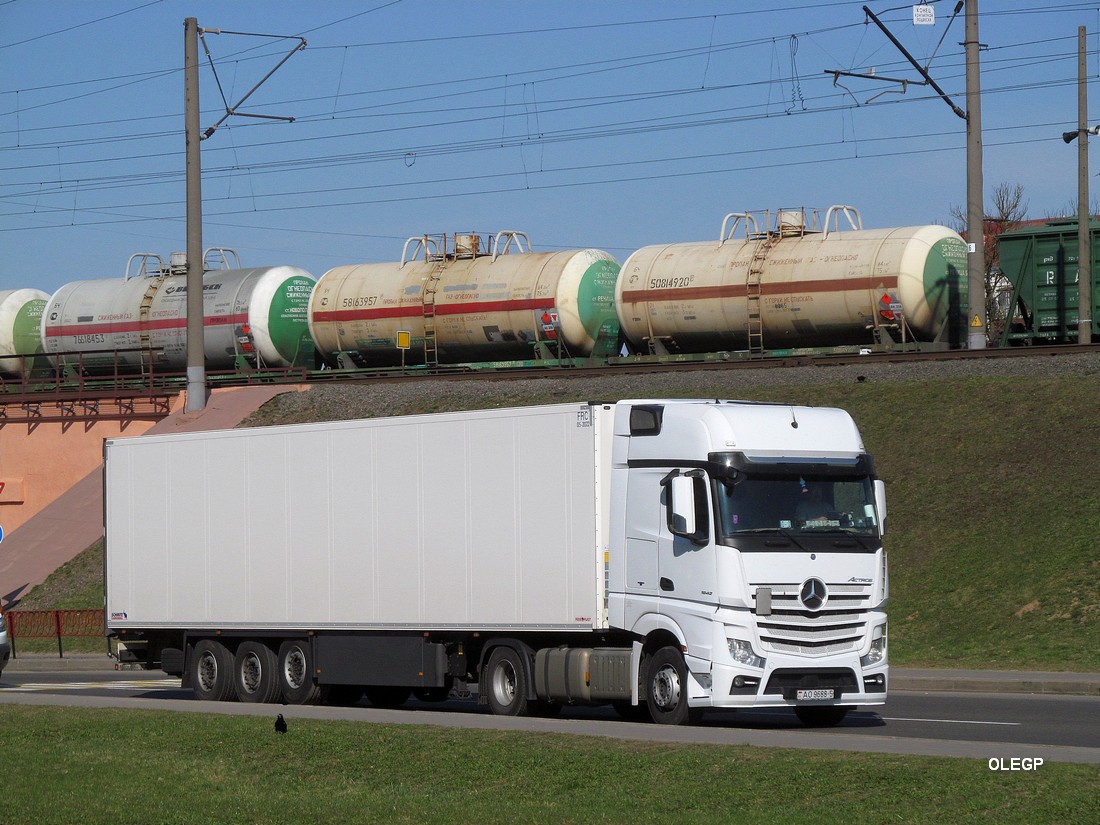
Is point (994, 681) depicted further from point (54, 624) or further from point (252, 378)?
point (252, 378)

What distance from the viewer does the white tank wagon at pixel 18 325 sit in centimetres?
4962

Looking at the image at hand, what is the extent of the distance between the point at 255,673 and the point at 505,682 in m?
4.09

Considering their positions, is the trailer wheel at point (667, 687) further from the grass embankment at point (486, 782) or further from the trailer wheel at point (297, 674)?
the trailer wheel at point (297, 674)

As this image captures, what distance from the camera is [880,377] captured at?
32.0 m

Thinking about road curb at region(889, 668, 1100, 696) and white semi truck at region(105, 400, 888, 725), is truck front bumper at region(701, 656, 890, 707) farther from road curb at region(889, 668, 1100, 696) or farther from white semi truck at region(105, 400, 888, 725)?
road curb at region(889, 668, 1100, 696)

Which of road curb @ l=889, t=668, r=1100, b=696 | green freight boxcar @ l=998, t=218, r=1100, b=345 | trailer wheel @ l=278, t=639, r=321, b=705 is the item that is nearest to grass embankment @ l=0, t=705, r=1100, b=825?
trailer wheel @ l=278, t=639, r=321, b=705

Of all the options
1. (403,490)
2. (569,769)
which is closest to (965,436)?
(403,490)

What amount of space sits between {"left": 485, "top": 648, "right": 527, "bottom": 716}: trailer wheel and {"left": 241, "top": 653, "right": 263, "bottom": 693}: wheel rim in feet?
12.4

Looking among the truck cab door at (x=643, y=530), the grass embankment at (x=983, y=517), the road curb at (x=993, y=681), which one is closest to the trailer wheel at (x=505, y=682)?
the truck cab door at (x=643, y=530)

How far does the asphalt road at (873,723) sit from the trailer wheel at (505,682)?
0.85ft

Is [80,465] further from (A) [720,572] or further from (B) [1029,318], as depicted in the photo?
(A) [720,572]

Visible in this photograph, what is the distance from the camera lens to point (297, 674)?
1897 centimetres

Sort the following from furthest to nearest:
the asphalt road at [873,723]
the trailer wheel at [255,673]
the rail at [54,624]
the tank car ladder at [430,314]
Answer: the tank car ladder at [430,314]
the rail at [54,624]
the trailer wheel at [255,673]
the asphalt road at [873,723]

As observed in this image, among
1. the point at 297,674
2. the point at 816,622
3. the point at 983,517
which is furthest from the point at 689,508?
the point at 983,517
